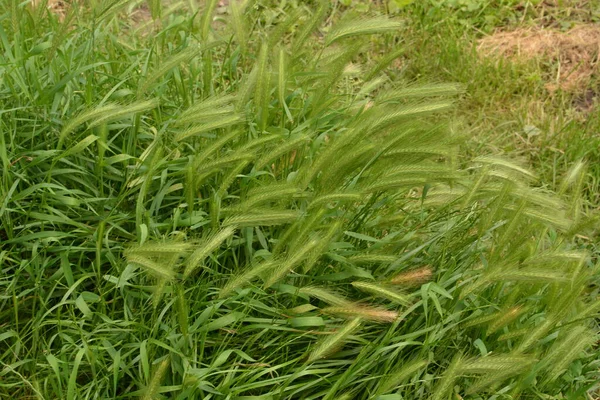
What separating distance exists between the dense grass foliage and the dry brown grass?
1691mm

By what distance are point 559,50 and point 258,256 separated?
8.85 ft

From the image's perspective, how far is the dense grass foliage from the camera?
2561 millimetres

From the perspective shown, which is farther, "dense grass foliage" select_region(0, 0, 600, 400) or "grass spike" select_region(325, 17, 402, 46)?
"grass spike" select_region(325, 17, 402, 46)

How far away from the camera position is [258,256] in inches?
109

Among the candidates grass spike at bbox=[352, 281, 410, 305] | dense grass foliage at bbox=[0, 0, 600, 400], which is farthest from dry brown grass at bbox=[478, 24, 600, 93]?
grass spike at bbox=[352, 281, 410, 305]

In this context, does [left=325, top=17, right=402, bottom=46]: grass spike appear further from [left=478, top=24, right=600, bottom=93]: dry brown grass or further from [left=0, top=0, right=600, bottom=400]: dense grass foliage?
[left=478, top=24, right=600, bottom=93]: dry brown grass

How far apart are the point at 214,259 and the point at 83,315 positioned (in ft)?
1.49

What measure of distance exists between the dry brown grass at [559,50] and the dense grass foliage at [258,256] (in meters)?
1.69

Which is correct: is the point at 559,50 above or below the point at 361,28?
below

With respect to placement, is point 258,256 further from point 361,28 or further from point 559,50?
point 559,50

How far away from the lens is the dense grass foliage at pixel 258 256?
2.56 meters

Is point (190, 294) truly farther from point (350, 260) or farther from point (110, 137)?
point (110, 137)

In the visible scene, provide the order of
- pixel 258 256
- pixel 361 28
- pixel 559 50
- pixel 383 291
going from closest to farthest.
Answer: pixel 383 291
pixel 258 256
pixel 361 28
pixel 559 50

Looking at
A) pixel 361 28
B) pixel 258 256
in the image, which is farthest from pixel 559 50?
pixel 258 256
